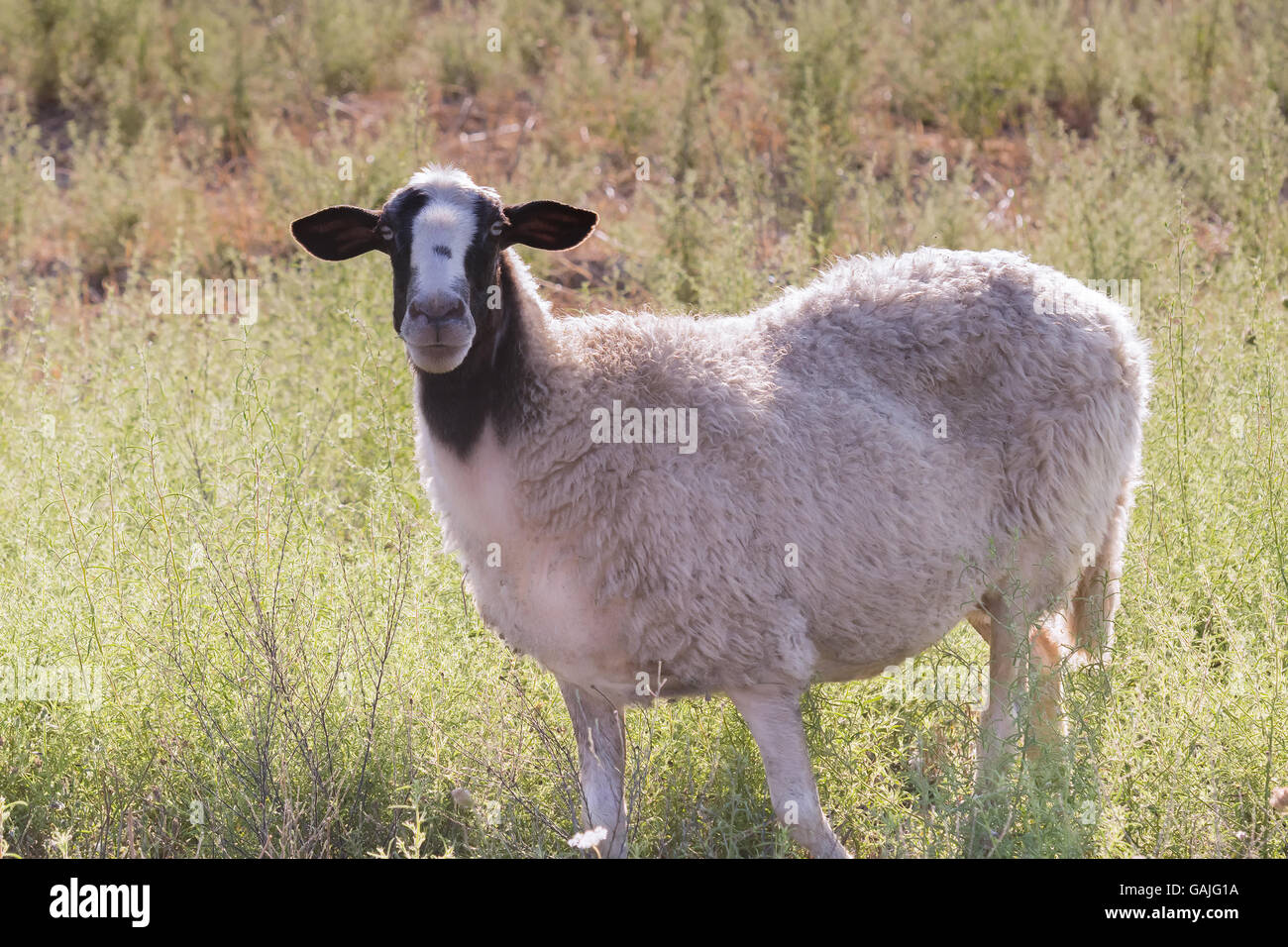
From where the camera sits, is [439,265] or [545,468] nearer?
[439,265]

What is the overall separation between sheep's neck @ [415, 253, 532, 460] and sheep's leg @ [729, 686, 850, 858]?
104 cm

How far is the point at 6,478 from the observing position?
549cm

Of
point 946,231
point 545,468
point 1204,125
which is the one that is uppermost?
point 1204,125

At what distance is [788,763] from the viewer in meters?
3.71

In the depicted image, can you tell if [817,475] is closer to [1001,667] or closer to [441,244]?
[1001,667]

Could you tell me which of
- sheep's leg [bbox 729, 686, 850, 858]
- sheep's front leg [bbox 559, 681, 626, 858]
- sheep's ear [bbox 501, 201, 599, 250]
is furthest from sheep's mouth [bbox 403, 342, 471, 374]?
sheep's leg [bbox 729, 686, 850, 858]

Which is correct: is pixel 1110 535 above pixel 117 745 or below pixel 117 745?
above

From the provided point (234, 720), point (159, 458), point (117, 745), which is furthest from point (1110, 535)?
point (159, 458)

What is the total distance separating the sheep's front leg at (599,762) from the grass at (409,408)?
12 centimetres

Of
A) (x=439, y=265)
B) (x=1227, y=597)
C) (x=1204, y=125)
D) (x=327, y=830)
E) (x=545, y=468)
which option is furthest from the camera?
(x=1204, y=125)

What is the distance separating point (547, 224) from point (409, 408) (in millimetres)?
2510

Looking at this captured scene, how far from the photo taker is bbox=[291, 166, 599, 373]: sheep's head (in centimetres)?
341

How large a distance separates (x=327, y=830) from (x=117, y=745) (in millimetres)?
923

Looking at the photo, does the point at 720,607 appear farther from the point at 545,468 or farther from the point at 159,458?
the point at 159,458
